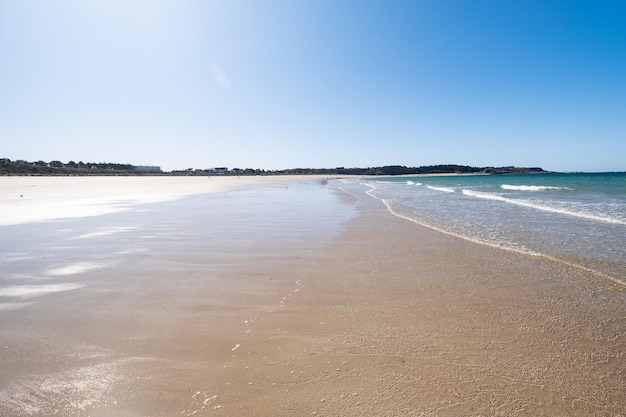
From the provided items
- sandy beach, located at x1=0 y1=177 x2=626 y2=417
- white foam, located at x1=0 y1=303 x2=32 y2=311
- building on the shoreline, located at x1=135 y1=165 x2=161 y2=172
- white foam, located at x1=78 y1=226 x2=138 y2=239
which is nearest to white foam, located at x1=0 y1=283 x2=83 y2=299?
sandy beach, located at x1=0 y1=177 x2=626 y2=417

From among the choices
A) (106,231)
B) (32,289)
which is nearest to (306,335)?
(32,289)

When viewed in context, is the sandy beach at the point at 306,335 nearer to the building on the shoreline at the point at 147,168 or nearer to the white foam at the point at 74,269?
the white foam at the point at 74,269

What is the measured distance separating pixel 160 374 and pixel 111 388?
1.37ft

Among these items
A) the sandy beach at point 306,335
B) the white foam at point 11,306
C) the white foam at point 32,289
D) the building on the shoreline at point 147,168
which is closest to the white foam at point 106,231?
the sandy beach at point 306,335

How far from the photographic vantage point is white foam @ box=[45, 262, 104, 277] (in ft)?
20.5

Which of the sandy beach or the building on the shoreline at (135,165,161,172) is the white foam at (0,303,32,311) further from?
the building on the shoreline at (135,165,161,172)

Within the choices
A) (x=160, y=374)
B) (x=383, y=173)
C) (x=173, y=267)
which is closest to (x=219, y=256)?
(x=173, y=267)

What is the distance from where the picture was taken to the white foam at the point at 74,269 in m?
6.25

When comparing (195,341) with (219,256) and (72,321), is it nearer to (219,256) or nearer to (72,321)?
(72,321)

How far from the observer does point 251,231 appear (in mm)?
10758

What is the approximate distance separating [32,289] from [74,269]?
1.09 meters

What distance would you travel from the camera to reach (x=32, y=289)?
5438mm

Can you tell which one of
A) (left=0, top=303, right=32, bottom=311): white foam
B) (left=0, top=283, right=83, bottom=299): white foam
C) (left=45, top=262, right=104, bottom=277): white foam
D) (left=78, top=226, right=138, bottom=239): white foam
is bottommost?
(left=0, top=303, right=32, bottom=311): white foam

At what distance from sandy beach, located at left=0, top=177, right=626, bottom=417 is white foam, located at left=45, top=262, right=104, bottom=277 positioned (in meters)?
0.06
